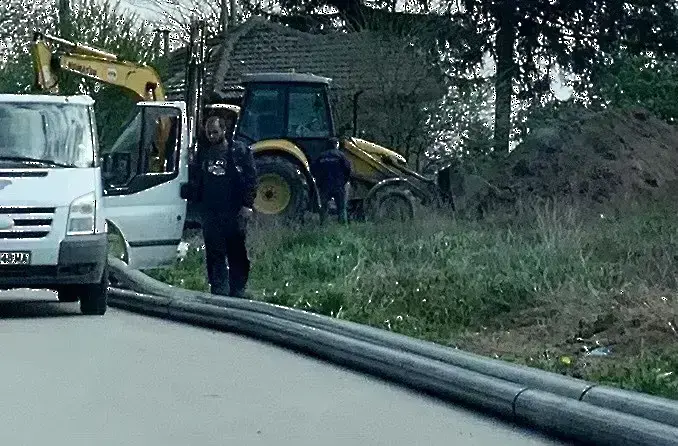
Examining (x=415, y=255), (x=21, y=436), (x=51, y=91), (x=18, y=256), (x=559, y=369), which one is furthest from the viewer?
(x=51, y=91)

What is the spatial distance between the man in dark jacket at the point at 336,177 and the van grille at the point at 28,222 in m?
11.3

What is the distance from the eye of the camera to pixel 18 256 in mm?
15250

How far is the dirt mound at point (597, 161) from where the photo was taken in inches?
1206

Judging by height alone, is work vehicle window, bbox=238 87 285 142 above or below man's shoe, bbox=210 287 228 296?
above

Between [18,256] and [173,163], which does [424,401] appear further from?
[173,163]

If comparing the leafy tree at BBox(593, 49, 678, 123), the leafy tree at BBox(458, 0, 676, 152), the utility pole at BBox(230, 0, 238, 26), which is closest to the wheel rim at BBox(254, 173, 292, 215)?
the leafy tree at BBox(593, 49, 678, 123)

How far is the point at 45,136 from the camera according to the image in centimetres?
1596

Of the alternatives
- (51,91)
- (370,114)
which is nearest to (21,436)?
(51,91)

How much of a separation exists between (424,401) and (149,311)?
6878mm

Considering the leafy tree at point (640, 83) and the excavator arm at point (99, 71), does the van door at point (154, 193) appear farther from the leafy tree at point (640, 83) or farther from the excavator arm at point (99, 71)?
the leafy tree at point (640, 83)

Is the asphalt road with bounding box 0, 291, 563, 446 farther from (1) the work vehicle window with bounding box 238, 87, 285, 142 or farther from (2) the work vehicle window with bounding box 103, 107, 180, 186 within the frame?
(1) the work vehicle window with bounding box 238, 87, 285, 142

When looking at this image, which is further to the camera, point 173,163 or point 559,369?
point 173,163

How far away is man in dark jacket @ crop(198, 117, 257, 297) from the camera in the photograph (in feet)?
54.1

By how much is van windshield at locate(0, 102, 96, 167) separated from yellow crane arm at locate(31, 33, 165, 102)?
798cm
